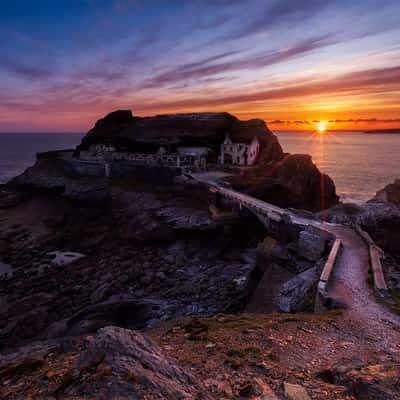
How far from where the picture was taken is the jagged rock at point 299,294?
1591cm

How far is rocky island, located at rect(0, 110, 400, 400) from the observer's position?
7.43 metres

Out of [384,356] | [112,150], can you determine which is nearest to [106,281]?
[384,356]

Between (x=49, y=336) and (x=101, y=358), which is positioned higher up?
(x=101, y=358)

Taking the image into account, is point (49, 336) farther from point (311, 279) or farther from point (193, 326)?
point (311, 279)

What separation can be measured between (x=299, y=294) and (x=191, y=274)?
Result: 593 inches

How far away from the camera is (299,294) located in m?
16.9

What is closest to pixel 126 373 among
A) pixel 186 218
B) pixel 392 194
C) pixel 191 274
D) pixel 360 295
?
pixel 360 295

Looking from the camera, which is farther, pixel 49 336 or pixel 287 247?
pixel 287 247

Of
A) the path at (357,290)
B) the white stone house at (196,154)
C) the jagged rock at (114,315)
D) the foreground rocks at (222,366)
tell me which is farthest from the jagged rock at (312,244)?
the white stone house at (196,154)

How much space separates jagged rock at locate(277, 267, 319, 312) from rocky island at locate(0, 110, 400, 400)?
0.09 metres

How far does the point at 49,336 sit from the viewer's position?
21.3 meters

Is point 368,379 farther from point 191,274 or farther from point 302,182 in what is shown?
point 302,182

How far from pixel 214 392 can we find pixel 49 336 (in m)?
19.6

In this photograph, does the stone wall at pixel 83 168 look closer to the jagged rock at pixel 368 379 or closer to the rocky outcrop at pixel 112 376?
the rocky outcrop at pixel 112 376
